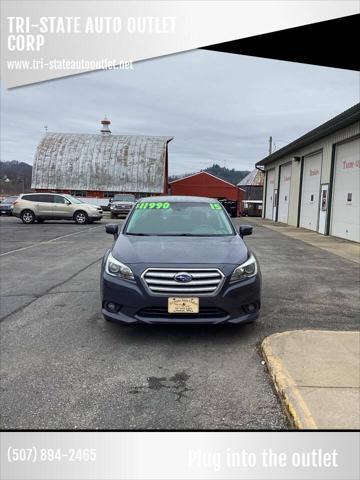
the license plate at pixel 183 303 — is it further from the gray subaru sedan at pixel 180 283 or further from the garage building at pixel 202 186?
the garage building at pixel 202 186

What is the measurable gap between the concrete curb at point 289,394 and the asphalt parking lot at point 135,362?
0.08 m

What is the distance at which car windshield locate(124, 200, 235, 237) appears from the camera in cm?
535

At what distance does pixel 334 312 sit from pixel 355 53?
3.26m

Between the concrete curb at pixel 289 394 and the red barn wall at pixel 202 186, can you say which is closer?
the concrete curb at pixel 289 394

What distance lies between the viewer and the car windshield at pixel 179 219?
5.35m

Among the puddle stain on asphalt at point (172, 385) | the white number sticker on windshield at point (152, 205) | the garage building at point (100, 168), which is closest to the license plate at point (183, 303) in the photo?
the puddle stain on asphalt at point (172, 385)

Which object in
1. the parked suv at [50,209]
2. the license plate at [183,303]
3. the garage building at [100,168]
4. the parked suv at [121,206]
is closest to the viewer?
the license plate at [183,303]

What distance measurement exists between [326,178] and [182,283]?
1574 cm

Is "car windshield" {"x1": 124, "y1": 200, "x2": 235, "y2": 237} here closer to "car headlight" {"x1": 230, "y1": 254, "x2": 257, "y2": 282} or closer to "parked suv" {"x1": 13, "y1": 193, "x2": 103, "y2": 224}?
"car headlight" {"x1": 230, "y1": 254, "x2": 257, "y2": 282}

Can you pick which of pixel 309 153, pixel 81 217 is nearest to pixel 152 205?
pixel 309 153

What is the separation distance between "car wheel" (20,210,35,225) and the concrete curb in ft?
67.9

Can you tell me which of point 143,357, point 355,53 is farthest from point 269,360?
point 355,53

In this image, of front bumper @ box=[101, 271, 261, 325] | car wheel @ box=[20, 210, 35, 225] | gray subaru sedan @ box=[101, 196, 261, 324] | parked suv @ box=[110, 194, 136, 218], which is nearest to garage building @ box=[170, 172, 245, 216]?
parked suv @ box=[110, 194, 136, 218]

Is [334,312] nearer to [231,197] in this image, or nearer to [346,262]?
[346,262]
